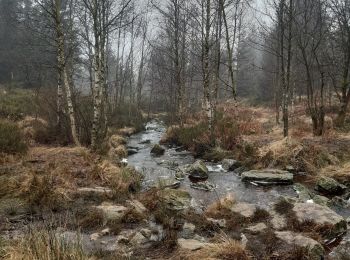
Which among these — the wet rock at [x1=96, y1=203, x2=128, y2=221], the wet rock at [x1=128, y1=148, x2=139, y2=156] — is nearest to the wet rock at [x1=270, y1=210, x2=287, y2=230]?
the wet rock at [x1=96, y1=203, x2=128, y2=221]

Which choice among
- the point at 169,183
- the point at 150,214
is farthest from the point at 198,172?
the point at 150,214

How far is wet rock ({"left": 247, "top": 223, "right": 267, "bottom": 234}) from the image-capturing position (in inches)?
235

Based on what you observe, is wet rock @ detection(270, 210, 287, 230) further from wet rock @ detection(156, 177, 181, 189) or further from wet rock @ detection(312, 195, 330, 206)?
wet rock @ detection(156, 177, 181, 189)

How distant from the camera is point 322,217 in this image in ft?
20.4

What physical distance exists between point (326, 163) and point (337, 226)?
4.30m

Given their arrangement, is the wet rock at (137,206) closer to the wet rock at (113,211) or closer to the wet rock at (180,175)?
the wet rock at (113,211)

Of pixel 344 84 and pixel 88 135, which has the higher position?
pixel 344 84

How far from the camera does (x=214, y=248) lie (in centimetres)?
489

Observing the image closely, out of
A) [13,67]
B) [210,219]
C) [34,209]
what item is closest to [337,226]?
[210,219]

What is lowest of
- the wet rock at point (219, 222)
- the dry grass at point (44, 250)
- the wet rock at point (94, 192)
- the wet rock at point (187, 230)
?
the wet rock at point (187, 230)

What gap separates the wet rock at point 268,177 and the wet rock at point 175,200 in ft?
7.90

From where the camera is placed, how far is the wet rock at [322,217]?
5.89 metres

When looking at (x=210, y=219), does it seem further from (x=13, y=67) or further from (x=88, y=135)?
(x=13, y=67)

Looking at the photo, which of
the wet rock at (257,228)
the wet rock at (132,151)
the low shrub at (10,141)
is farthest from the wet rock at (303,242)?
the wet rock at (132,151)
